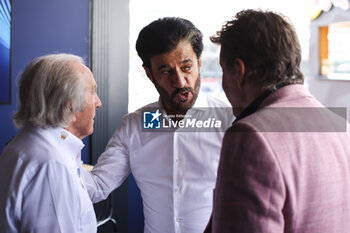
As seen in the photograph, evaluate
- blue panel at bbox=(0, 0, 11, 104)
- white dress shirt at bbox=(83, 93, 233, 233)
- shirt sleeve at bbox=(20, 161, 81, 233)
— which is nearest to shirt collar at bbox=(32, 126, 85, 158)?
shirt sleeve at bbox=(20, 161, 81, 233)

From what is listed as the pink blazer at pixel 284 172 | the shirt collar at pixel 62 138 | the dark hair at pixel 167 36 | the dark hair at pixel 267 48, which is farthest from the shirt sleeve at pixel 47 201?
the dark hair at pixel 167 36

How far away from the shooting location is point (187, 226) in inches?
58.5

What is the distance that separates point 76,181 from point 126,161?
19.6 inches

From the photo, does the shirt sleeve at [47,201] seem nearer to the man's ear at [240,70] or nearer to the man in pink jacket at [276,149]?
the man in pink jacket at [276,149]

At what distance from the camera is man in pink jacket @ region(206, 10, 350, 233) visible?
0.76 m

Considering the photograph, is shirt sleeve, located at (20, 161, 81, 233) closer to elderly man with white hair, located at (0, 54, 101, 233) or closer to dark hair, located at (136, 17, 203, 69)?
elderly man with white hair, located at (0, 54, 101, 233)

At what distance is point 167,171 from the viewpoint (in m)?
1.56

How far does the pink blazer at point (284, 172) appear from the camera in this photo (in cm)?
75

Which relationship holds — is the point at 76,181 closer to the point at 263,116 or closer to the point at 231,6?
the point at 263,116

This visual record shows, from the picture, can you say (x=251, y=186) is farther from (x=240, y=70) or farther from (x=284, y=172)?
(x=240, y=70)

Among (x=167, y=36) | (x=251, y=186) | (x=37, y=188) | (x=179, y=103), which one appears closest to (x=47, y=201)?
(x=37, y=188)

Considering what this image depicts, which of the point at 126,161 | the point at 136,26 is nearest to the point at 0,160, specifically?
the point at 126,161

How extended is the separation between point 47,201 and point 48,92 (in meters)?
0.36

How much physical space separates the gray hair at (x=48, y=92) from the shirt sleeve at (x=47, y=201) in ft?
0.60
